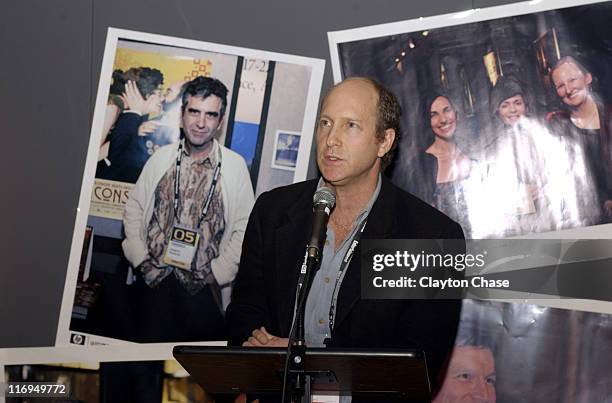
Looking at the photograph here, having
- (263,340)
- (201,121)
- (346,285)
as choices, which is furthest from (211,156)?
(263,340)

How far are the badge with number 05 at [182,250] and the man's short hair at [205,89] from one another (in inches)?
22.7

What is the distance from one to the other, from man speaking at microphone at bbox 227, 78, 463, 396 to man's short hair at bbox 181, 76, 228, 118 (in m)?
0.83

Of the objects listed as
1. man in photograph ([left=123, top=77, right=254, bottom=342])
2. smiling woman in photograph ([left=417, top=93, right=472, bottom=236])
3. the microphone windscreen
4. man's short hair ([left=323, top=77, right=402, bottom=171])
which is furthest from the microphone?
man in photograph ([left=123, top=77, right=254, bottom=342])

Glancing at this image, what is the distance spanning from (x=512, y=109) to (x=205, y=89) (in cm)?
139

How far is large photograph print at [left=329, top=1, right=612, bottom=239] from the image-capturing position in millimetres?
3576

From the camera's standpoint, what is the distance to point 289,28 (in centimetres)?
394

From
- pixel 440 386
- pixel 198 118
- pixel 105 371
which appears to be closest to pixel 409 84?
pixel 198 118

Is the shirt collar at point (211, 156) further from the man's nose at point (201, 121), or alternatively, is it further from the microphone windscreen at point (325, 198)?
the microphone windscreen at point (325, 198)

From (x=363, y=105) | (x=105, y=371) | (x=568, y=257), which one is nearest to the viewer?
(x=363, y=105)

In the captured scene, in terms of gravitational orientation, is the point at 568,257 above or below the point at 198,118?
below

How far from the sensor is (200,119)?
3.90m

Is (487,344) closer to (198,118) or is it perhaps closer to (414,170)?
(414,170)

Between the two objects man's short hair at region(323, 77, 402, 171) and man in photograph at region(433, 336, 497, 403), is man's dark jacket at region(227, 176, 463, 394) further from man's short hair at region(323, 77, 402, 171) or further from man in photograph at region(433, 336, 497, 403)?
man in photograph at region(433, 336, 497, 403)

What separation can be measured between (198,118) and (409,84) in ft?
3.21
